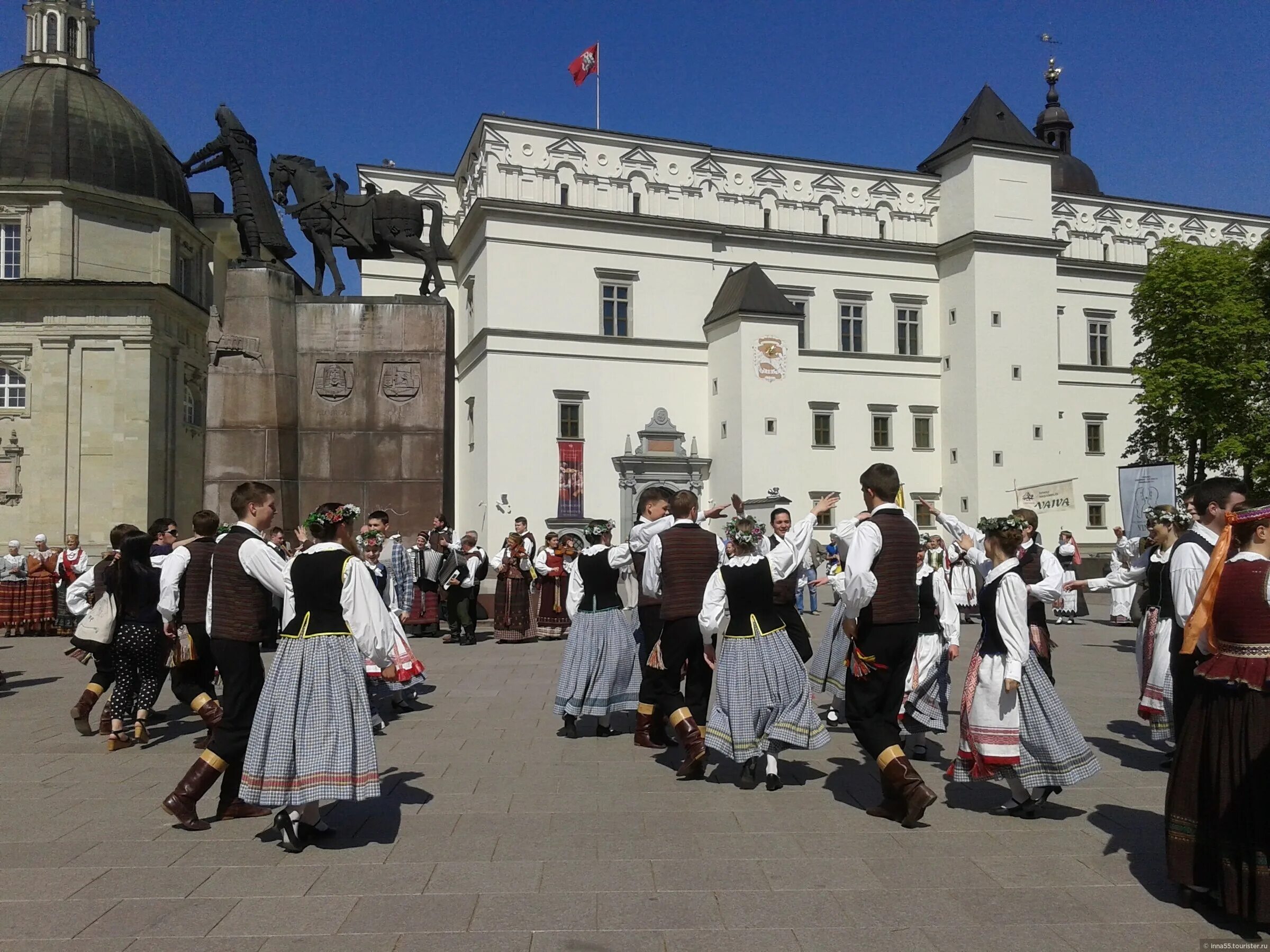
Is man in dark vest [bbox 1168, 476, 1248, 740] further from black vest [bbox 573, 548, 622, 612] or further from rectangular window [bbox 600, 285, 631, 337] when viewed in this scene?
rectangular window [bbox 600, 285, 631, 337]

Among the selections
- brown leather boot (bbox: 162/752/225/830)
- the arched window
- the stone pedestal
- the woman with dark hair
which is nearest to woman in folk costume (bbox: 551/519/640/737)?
brown leather boot (bbox: 162/752/225/830)

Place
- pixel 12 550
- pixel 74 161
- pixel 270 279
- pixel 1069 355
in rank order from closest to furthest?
pixel 270 279 → pixel 12 550 → pixel 74 161 → pixel 1069 355

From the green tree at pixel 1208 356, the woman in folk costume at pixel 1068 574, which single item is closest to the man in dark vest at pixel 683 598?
the woman in folk costume at pixel 1068 574

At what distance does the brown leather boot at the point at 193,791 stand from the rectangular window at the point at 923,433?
42.1 metres

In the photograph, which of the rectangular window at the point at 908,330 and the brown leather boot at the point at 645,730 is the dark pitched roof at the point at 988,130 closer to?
the rectangular window at the point at 908,330

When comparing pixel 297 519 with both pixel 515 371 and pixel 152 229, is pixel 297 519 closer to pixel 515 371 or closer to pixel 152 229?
pixel 515 371

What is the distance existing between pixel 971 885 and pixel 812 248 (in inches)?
1642

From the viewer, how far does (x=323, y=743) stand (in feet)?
18.5

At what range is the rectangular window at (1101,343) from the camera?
49719mm

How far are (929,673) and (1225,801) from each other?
3.93 m

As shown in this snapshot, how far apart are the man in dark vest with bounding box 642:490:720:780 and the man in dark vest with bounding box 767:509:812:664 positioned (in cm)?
54

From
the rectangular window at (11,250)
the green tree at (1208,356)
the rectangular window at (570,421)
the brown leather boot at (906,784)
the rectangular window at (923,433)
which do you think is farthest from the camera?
the rectangular window at (923,433)

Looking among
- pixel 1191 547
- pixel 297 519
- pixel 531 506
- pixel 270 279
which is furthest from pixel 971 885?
pixel 531 506

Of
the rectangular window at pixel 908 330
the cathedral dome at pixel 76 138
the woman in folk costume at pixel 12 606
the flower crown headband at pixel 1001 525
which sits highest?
the cathedral dome at pixel 76 138
